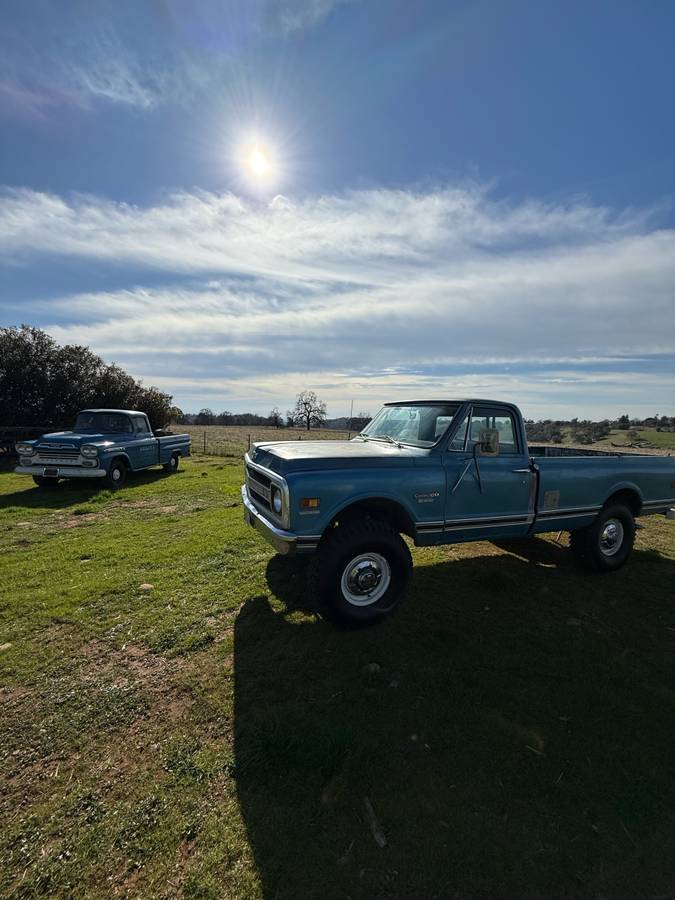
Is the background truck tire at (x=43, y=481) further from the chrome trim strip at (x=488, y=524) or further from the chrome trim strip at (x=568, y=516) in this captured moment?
the chrome trim strip at (x=568, y=516)

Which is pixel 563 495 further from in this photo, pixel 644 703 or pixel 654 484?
pixel 644 703

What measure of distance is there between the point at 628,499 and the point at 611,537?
628mm

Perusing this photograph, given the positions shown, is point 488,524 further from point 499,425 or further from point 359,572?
point 359,572

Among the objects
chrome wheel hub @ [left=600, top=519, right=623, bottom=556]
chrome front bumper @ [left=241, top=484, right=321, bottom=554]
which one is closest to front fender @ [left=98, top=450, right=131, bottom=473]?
chrome front bumper @ [left=241, top=484, right=321, bottom=554]

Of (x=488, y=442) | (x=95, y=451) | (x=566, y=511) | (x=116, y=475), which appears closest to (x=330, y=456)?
(x=488, y=442)

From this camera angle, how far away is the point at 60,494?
998 cm

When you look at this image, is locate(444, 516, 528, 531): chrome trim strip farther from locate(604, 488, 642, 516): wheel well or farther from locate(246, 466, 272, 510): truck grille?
locate(246, 466, 272, 510): truck grille

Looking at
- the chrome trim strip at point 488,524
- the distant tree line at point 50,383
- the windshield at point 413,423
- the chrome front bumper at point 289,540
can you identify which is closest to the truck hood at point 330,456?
the windshield at point 413,423

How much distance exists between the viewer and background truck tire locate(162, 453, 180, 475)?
532 inches

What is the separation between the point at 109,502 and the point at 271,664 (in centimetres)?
722

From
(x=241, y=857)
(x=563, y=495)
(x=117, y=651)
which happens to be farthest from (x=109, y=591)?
(x=563, y=495)

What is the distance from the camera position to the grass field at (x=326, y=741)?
6.41 feet

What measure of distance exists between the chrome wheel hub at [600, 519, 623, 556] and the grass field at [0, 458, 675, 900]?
0.80 metres

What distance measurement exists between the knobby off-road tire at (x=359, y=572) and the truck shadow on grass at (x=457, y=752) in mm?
211
